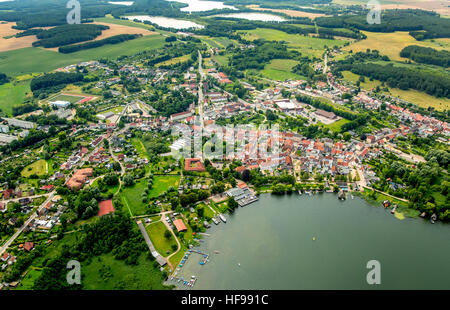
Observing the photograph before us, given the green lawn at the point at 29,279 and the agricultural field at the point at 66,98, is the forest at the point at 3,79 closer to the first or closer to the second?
the agricultural field at the point at 66,98

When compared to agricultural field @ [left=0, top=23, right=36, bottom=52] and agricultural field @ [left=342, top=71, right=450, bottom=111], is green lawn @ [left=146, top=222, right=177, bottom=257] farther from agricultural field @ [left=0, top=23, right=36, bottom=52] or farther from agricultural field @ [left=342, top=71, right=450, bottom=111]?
agricultural field @ [left=0, top=23, right=36, bottom=52]

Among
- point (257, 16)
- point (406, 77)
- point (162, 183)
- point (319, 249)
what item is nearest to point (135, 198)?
point (162, 183)

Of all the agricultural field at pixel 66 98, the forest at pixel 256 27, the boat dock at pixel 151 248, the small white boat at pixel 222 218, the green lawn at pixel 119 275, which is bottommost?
the green lawn at pixel 119 275

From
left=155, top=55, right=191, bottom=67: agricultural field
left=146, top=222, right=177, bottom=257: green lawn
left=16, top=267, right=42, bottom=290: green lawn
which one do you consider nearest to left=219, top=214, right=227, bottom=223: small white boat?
left=146, top=222, right=177, bottom=257: green lawn

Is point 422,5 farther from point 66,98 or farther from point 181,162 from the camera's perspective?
point 66,98

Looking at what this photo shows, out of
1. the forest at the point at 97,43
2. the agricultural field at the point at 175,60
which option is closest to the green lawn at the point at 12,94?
the forest at the point at 97,43

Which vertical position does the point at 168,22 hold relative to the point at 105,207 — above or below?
above

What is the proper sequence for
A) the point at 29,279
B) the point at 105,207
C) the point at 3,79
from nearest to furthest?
the point at 29,279 → the point at 105,207 → the point at 3,79
